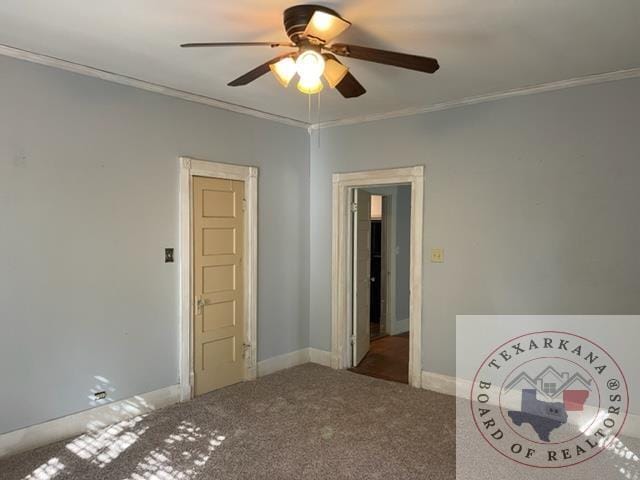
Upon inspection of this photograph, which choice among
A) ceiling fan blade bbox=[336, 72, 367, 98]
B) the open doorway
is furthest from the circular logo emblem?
ceiling fan blade bbox=[336, 72, 367, 98]

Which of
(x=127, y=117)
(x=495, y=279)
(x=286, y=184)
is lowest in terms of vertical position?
(x=495, y=279)

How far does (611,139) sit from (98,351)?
13.1 ft

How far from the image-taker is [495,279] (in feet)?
12.1

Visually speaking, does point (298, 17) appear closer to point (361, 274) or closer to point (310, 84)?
point (310, 84)

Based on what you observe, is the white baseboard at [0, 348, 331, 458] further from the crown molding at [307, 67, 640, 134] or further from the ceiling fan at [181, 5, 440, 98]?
the crown molding at [307, 67, 640, 134]

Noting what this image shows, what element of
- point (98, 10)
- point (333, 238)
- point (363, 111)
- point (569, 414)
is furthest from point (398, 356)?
point (98, 10)

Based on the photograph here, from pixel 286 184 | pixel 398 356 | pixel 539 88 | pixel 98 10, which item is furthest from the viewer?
pixel 398 356

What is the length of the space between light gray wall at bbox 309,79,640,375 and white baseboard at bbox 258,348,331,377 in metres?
1.17

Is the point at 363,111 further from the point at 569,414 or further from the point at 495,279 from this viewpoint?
the point at 569,414

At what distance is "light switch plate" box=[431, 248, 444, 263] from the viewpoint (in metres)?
3.97

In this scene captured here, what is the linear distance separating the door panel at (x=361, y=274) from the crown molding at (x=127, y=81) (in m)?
1.24

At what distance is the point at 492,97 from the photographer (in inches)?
144

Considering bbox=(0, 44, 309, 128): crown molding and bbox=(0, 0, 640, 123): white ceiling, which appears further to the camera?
bbox=(0, 44, 309, 128): crown molding

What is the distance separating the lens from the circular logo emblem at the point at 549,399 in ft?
10.00
